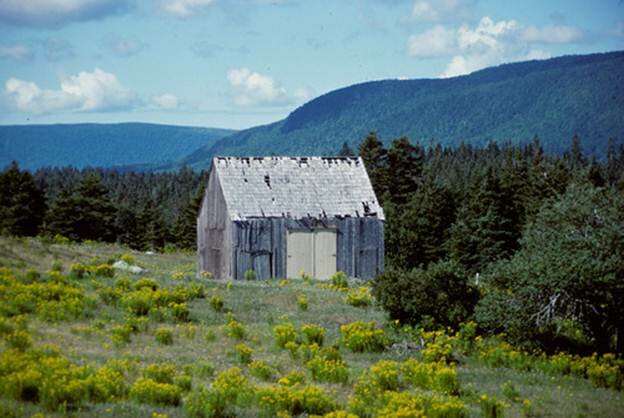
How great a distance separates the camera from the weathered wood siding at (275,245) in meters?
34.2

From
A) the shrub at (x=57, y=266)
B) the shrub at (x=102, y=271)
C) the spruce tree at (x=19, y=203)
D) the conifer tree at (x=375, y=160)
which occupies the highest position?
the conifer tree at (x=375, y=160)

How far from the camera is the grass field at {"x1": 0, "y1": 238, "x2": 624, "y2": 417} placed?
13523 mm

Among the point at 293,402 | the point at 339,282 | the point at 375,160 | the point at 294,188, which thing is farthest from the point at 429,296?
the point at 375,160

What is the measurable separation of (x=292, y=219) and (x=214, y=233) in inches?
189

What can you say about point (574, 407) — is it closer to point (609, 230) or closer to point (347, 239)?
point (609, 230)

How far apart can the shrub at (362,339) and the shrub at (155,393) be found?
22.0 ft

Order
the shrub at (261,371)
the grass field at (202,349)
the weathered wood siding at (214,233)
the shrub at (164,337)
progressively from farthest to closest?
the weathered wood siding at (214,233), the shrub at (164,337), the shrub at (261,371), the grass field at (202,349)

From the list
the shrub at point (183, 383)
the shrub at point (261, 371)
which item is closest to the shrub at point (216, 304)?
the shrub at point (261, 371)

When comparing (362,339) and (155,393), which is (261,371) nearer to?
(155,393)


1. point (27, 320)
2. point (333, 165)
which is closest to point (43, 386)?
point (27, 320)

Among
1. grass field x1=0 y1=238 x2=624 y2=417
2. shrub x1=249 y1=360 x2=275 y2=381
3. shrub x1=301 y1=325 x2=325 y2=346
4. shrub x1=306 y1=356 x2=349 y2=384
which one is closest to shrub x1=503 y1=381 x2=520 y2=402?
grass field x1=0 y1=238 x2=624 y2=417

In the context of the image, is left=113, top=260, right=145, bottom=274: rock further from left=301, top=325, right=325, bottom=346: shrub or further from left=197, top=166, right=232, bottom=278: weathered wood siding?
left=301, top=325, right=325, bottom=346: shrub

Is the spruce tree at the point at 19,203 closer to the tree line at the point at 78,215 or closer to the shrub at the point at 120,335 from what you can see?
the tree line at the point at 78,215

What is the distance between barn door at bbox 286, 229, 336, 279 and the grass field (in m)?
6.80
